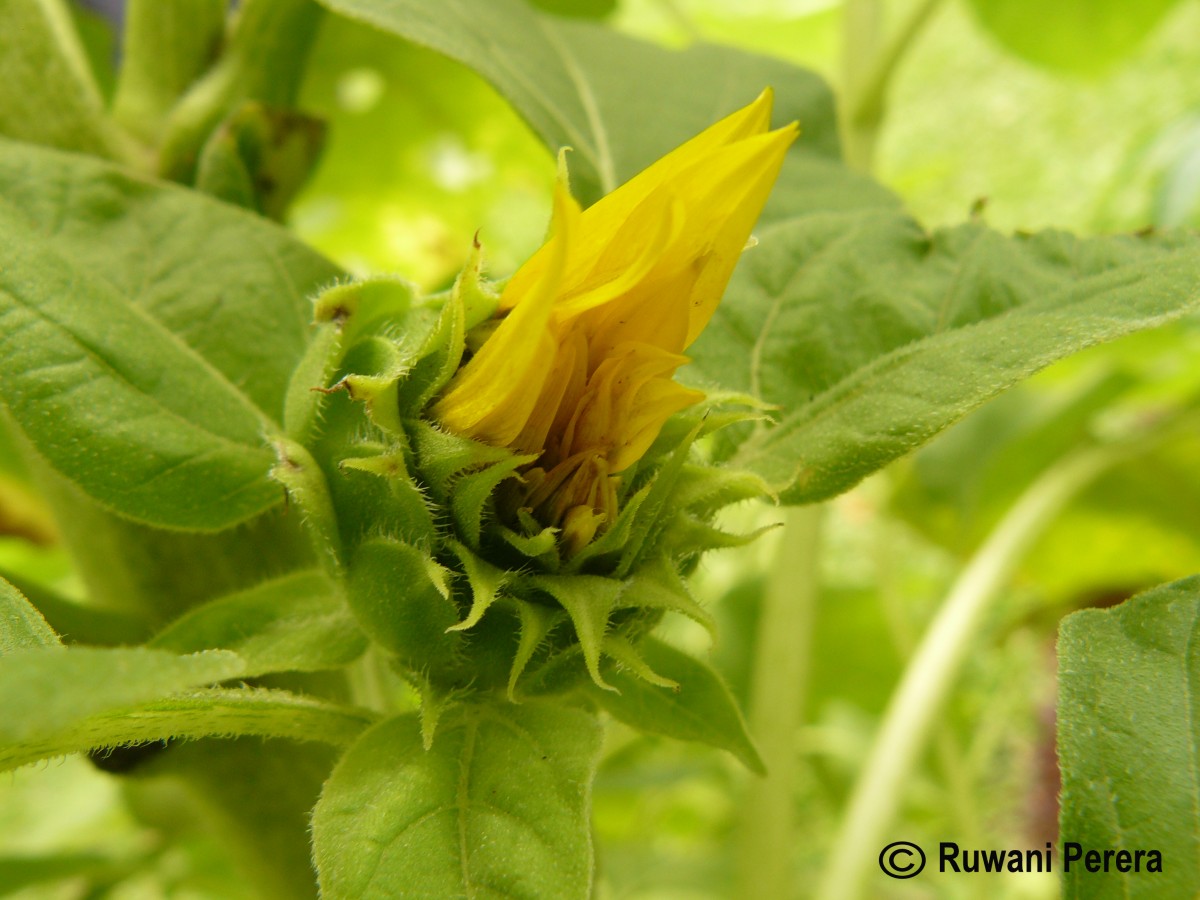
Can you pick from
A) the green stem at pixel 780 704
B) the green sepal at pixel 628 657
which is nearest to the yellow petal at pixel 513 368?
the green sepal at pixel 628 657

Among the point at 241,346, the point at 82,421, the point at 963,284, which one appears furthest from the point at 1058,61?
the point at 82,421

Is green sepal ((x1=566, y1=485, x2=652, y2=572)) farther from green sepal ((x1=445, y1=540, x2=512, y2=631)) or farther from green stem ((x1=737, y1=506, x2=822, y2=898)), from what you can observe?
green stem ((x1=737, y1=506, x2=822, y2=898))

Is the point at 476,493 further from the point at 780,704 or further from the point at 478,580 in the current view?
the point at 780,704

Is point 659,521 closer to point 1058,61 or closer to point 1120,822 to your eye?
point 1120,822

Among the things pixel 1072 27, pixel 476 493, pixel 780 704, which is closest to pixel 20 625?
pixel 476 493

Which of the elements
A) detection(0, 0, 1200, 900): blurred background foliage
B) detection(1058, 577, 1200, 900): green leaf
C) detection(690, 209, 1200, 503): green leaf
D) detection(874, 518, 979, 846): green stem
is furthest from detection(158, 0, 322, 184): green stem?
detection(874, 518, 979, 846): green stem
